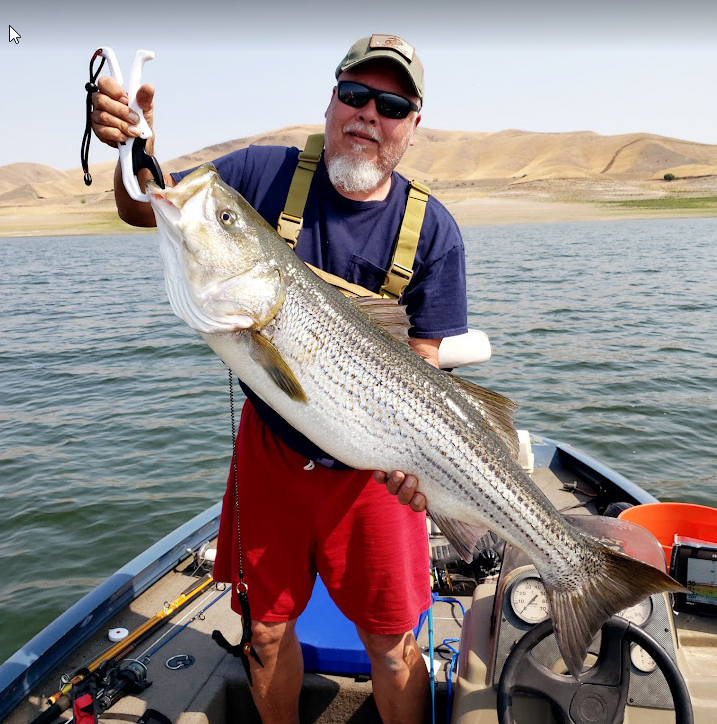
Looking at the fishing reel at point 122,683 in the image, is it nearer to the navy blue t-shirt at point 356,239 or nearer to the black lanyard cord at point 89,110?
the navy blue t-shirt at point 356,239

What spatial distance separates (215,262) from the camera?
2.77 metres

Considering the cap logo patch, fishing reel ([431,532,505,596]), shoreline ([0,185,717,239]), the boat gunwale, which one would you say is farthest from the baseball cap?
shoreline ([0,185,717,239])

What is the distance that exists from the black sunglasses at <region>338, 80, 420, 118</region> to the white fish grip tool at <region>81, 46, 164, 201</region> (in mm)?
943

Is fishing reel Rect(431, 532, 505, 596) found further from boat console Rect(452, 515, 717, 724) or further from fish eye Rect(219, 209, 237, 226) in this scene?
fish eye Rect(219, 209, 237, 226)

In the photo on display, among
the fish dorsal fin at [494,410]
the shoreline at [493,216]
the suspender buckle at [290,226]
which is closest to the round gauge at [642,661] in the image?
the fish dorsal fin at [494,410]

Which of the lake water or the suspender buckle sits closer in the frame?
the suspender buckle

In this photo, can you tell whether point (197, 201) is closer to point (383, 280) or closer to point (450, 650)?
point (383, 280)

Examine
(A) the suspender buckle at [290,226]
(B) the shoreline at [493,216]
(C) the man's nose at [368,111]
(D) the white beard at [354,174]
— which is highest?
(C) the man's nose at [368,111]

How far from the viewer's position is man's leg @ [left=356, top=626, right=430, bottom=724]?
11.3 ft

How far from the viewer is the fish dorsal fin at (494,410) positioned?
3146 mm

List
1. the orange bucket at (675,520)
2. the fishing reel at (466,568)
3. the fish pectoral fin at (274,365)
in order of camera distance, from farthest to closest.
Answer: the fishing reel at (466,568) → the orange bucket at (675,520) → the fish pectoral fin at (274,365)

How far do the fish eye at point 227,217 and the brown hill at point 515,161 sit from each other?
280ft

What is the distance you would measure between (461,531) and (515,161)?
13178 centimetres

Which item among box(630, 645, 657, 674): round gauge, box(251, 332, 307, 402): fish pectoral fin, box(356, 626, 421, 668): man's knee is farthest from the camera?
box(356, 626, 421, 668): man's knee
